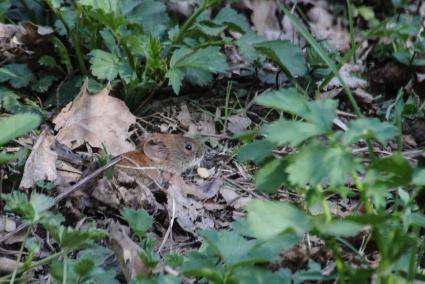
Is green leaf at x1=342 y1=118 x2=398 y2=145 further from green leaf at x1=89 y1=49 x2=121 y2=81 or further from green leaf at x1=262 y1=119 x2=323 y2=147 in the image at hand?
green leaf at x1=89 y1=49 x2=121 y2=81

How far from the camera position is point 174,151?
3152mm

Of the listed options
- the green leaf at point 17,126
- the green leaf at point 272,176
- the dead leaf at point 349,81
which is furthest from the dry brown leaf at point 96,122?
the green leaf at point 272,176

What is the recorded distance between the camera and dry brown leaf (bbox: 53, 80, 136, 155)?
3146 millimetres

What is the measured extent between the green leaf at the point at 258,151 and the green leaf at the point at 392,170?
0.93 ft

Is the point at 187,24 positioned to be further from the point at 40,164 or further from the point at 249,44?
the point at 40,164

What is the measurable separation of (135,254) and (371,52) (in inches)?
93.1

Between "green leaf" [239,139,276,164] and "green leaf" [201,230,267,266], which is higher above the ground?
"green leaf" [239,139,276,164]

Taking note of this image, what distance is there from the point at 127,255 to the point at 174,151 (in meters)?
0.94

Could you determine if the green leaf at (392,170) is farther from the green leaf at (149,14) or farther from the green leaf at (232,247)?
the green leaf at (149,14)

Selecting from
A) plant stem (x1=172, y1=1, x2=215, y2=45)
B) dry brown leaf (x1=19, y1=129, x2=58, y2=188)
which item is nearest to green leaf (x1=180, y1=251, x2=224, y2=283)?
dry brown leaf (x1=19, y1=129, x2=58, y2=188)

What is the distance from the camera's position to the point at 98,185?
2.79 meters

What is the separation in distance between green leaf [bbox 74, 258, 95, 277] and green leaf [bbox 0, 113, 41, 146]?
1.34ft

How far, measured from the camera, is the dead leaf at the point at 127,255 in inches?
88.1

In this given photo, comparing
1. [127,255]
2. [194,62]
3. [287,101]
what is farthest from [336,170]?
[194,62]
